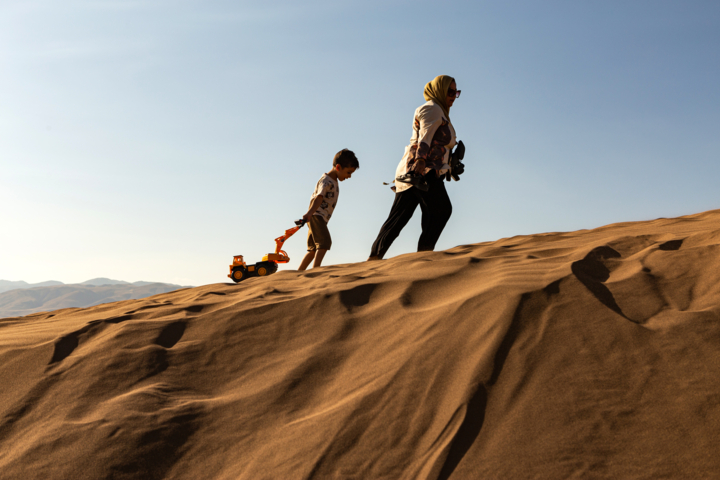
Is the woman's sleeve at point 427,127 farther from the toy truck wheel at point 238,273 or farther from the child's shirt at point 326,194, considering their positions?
the toy truck wheel at point 238,273

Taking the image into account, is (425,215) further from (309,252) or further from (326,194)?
(309,252)

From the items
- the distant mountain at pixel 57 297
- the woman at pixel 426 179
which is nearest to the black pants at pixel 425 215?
the woman at pixel 426 179

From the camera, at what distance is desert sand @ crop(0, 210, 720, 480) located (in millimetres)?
1365

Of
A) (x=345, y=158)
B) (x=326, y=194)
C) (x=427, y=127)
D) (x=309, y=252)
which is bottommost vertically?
(x=309, y=252)

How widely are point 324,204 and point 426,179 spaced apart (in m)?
1.56

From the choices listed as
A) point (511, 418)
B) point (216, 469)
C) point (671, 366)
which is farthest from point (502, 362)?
point (216, 469)

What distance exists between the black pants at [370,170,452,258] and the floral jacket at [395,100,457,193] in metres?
0.10

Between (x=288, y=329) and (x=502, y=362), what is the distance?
3.31 feet

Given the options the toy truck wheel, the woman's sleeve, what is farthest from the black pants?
the toy truck wheel

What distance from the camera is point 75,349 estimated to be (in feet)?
7.73

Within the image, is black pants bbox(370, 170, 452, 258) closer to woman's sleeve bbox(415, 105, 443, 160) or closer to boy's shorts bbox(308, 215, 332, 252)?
woman's sleeve bbox(415, 105, 443, 160)

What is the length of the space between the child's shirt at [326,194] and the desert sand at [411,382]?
306 cm

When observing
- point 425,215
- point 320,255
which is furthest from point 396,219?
point 320,255

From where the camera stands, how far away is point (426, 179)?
14.4 feet
